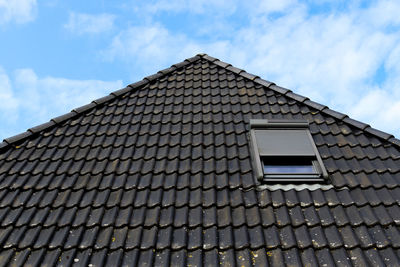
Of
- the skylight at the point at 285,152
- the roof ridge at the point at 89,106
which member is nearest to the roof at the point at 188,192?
the roof ridge at the point at 89,106

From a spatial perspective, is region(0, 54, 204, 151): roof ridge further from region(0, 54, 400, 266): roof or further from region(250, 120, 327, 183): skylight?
region(250, 120, 327, 183): skylight

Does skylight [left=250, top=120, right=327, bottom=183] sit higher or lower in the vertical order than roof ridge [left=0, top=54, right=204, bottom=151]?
lower

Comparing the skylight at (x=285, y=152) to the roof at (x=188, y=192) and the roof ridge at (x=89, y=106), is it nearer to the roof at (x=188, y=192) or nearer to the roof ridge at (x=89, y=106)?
the roof at (x=188, y=192)

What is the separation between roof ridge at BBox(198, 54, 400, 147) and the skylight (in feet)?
2.38

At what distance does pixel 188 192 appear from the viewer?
149 inches

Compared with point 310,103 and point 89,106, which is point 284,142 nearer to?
point 310,103

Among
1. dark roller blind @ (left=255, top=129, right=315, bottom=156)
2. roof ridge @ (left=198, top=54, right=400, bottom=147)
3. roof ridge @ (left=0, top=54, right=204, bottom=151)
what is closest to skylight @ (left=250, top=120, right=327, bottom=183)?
dark roller blind @ (left=255, top=129, right=315, bottom=156)

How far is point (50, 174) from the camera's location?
422cm

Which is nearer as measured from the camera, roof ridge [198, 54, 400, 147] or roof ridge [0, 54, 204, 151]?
roof ridge [198, 54, 400, 147]

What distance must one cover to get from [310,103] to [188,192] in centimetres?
297

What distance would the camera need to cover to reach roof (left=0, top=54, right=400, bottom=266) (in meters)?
3.07

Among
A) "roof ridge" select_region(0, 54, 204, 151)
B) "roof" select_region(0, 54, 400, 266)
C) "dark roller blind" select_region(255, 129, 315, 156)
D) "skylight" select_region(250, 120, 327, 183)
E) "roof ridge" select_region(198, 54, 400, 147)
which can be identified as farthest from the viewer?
"roof ridge" select_region(0, 54, 204, 151)

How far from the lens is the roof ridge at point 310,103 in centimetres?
475

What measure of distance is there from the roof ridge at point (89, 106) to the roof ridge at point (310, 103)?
0.82 meters
